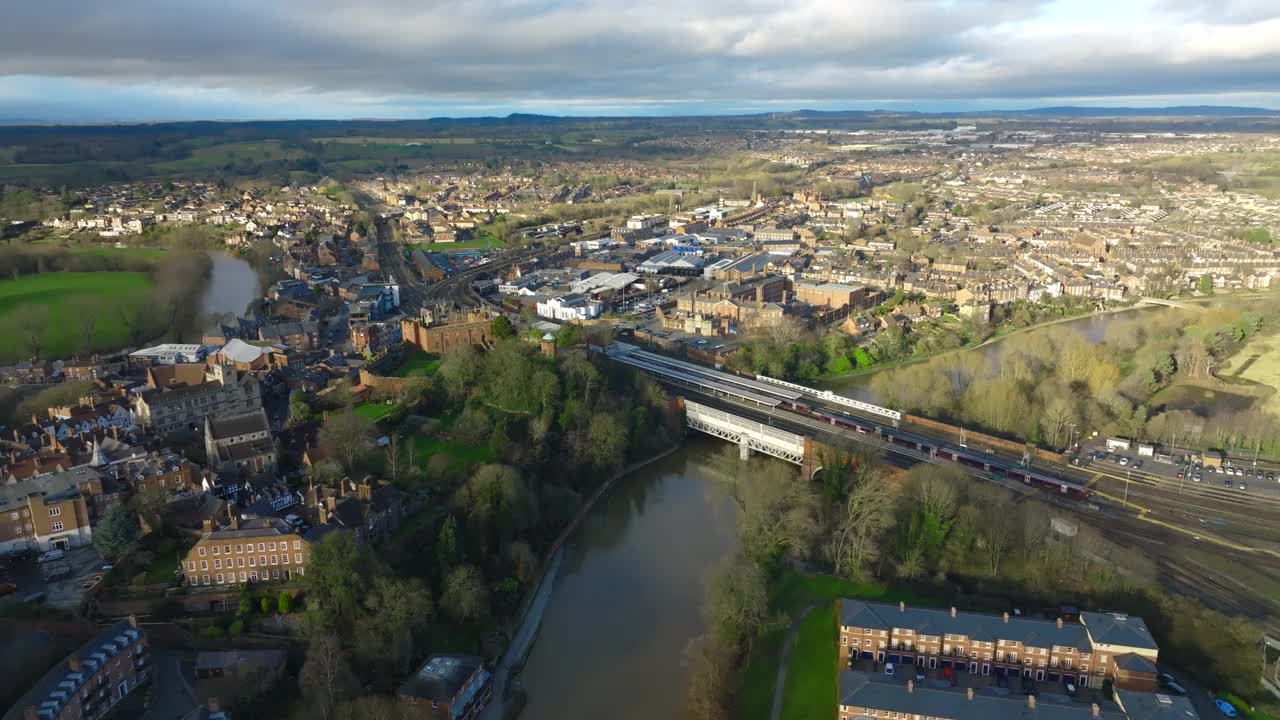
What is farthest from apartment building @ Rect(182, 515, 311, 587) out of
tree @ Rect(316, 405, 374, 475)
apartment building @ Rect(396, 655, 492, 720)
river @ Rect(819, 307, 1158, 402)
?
river @ Rect(819, 307, 1158, 402)

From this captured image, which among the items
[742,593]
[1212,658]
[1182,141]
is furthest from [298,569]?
[1182,141]

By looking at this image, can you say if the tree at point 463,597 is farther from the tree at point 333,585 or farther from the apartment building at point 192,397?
the apartment building at point 192,397

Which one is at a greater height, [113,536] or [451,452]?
[113,536]

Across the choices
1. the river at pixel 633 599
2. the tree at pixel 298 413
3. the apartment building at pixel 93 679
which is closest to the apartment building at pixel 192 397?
the tree at pixel 298 413

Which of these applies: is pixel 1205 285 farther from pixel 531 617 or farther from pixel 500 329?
pixel 531 617

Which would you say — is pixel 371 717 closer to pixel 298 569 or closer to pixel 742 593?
pixel 298 569

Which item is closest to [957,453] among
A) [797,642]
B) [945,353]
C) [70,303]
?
[797,642]

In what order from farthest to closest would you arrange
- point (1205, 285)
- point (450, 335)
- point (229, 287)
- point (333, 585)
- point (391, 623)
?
point (229, 287) < point (1205, 285) < point (450, 335) < point (333, 585) < point (391, 623)
